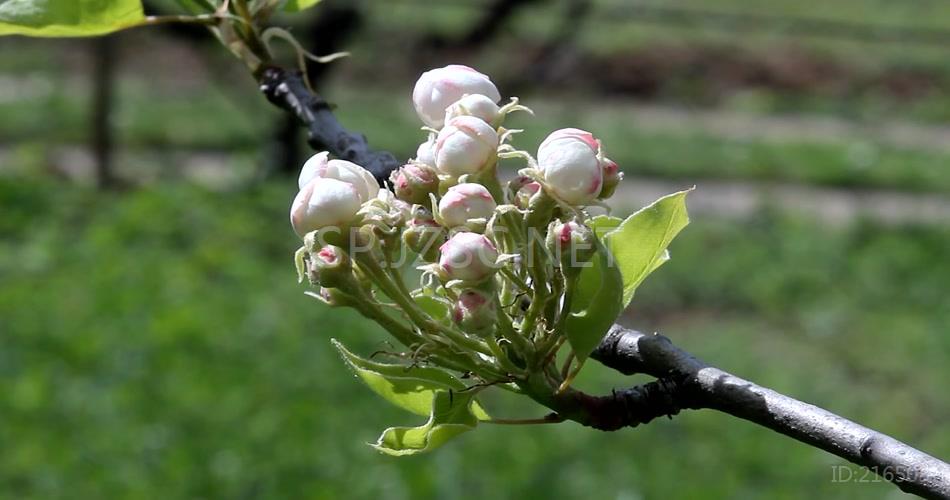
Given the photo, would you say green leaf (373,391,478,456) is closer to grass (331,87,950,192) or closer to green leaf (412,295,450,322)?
green leaf (412,295,450,322)

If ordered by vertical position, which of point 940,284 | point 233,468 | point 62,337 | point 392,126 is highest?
point 940,284

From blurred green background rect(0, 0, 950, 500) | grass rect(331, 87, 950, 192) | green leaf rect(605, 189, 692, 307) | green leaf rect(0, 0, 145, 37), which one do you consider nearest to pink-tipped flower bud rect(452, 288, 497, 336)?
green leaf rect(605, 189, 692, 307)

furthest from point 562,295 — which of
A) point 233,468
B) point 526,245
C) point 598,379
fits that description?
point 598,379

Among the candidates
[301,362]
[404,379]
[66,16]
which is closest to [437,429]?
[404,379]

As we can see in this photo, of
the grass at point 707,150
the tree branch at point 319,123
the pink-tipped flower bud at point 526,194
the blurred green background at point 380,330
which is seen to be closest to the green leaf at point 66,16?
the tree branch at point 319,123

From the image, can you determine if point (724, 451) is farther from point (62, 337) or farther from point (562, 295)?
point (562, 295)

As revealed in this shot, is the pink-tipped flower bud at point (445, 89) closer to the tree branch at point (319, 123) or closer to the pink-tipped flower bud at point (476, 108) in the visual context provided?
the pink-tipped flower bud at point (476, 108)
